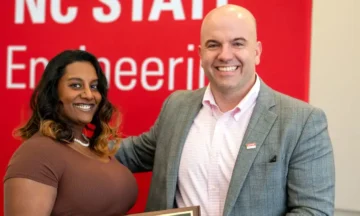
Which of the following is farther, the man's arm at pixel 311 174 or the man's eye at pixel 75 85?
the man's eye at pixel 75 85

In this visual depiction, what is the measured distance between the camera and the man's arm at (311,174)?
1768mm

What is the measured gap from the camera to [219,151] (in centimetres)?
189

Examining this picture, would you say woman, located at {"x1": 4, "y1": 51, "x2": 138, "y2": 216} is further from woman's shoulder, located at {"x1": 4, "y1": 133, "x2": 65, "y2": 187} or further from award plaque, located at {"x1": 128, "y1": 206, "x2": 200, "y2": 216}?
award plaque, located at {"x1": 128, "y1": 206, "x2": 200, "y2": 216}

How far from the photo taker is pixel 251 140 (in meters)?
1.82

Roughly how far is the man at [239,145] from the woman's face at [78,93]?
0.31m

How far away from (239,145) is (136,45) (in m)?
0.74

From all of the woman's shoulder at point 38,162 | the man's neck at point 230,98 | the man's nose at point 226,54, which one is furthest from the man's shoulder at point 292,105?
the woman's shoulder at point 38,162

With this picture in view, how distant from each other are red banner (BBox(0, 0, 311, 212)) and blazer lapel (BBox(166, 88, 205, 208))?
0.25 meters

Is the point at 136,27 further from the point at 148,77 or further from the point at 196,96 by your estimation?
the point at 196,96

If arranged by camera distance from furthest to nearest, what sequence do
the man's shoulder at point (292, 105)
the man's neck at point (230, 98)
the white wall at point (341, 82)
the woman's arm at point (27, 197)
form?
the white wall at point (341, 82), the man's neck at point (230, 98), the man's shoulder at point (292, 105), the woman's arm at point (27, 197)

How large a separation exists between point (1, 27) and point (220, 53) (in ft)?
3.86

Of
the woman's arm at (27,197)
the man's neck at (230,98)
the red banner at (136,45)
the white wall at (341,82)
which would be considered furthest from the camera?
the white wall at (341,82)

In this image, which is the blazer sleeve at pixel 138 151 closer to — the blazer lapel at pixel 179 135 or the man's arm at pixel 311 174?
the blazer lapel at pixel 179 135

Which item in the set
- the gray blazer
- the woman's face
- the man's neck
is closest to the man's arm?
the gray blazer
